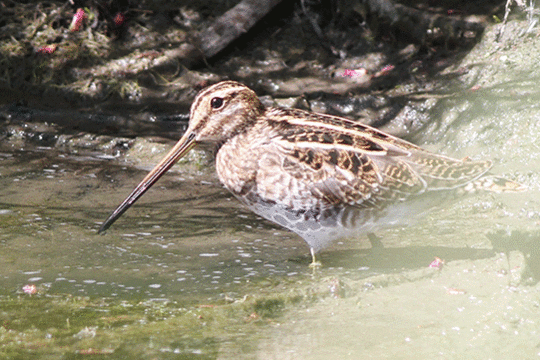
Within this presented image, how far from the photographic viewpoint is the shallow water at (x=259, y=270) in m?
2.94

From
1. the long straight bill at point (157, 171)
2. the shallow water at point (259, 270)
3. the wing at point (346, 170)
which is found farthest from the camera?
the long straight bill at point (157, 171)

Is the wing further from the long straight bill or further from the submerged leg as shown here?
the long straight bill

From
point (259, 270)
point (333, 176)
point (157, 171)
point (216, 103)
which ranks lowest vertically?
point (259, 270)

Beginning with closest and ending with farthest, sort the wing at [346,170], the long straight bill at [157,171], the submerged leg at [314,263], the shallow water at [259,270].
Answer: the shallow water at [259,270] → the wing at [346,170] → the submerged leg at [314,263] → the long straight bill at [157,171]

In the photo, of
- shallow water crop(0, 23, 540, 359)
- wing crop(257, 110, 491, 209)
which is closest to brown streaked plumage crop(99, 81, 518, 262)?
wing crop(257, 110, 491, 209)

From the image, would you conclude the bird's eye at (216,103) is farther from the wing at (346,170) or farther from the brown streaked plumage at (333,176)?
the wing at (346,170)

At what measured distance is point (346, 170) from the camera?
371 cm

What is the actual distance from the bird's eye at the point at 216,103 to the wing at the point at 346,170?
1.48 feet

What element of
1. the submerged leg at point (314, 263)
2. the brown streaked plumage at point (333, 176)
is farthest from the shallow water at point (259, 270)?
the brown streaked plumage at point (333, 176)

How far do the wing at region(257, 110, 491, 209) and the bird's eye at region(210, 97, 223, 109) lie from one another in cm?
45

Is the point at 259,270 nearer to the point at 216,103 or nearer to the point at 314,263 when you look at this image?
the point at 314,263

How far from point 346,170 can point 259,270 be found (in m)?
0.75

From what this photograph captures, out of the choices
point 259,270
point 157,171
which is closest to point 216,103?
point 157,171

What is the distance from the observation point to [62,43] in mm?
7215
